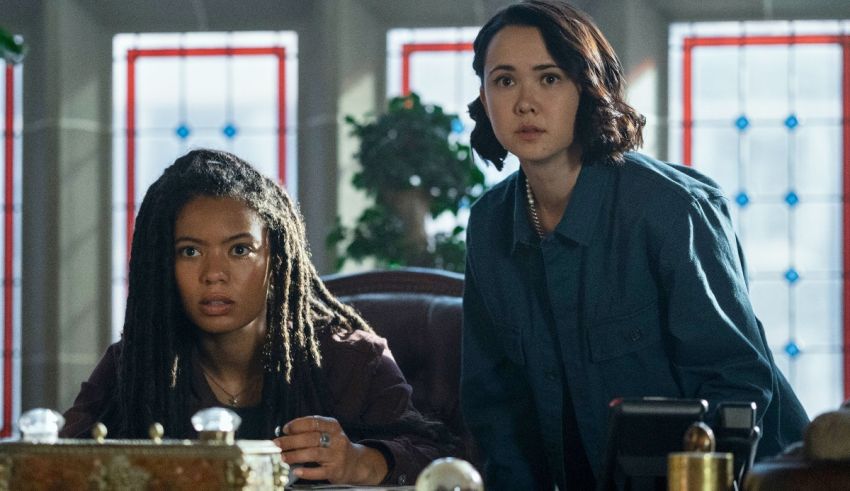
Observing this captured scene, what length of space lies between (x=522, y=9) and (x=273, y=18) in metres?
5.48

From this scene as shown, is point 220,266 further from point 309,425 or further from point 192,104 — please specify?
point 192,104

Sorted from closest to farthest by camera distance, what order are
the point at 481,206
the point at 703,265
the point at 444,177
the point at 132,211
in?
the point at 703,265 < the point at 481,206 < the point at 444,177 < the point at 132,211

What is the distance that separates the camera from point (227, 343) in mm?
2170

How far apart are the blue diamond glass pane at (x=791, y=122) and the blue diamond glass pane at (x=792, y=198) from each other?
0.33 m

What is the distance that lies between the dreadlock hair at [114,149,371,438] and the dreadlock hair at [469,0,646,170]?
424mm

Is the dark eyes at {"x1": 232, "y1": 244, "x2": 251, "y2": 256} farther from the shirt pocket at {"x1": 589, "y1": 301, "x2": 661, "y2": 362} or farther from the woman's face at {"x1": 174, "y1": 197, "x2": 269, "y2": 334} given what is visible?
the shirt pocket at {"x1": 589, "y1": 301, "x2": 661, "y2": 362}

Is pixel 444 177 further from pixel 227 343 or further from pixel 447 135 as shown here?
pixel 227 343

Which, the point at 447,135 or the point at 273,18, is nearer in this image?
the point at 447,135

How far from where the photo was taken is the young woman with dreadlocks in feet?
6.67

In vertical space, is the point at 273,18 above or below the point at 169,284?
above

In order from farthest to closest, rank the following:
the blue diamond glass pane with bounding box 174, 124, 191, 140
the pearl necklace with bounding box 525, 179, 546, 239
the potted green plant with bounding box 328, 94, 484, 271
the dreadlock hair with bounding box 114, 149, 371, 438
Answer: the blue diamond glass pane with bounding box 174, 124, 191, 140 < the potted green plant with bounding box 328, 94, 484, 271 < the dreadlock hair with bounding box 114, 149, 371, 438 < the pearl necklace with bounding box 525, 179, 546, 239

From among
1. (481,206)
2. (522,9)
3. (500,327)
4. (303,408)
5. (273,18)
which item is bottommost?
(303,408)

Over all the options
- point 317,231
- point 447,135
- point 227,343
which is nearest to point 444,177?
point 447,135

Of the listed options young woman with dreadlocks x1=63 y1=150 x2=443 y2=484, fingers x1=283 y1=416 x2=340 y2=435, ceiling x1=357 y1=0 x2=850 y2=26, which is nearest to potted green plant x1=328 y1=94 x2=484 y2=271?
ceiling x1=357 y1=0 x2=850 y2=26
